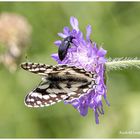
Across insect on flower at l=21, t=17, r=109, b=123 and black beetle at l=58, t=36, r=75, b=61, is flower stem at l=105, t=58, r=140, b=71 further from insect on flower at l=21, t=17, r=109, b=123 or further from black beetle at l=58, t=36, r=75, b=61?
black beetle at l=58, t=36, r=75, b=61

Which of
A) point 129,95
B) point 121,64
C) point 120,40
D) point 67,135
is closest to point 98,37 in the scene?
point 120,40

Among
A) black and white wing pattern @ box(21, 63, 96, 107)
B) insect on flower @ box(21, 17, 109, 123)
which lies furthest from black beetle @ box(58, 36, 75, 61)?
black and white wing pattern @ box(21, 63, 96, 107)

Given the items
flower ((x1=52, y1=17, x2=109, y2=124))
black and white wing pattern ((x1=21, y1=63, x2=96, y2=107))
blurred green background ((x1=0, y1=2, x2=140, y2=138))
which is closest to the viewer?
black and white wing pattern ((x1=21, y1=63, x2=96, y2=107))

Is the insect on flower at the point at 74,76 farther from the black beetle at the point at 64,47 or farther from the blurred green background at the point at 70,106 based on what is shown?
the blurred green background at the point at 70,106

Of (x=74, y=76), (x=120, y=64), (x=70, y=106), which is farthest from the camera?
(x=70, y=106)

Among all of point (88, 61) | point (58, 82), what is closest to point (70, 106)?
point (88, 61)

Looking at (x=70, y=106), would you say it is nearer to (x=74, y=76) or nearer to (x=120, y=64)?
(x=120, y=64)
